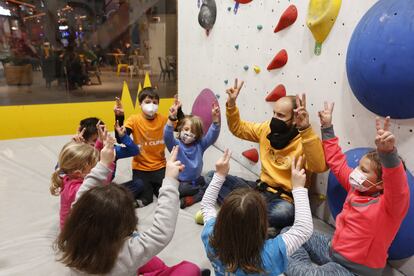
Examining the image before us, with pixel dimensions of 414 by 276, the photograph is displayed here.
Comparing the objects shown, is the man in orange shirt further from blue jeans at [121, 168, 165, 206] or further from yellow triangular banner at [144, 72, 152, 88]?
yellow triangular banner at [144, 72, 152, 88]

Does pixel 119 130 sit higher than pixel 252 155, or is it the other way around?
pixel 119 130

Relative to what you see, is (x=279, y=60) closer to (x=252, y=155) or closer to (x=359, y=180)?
(x=252, y=155)

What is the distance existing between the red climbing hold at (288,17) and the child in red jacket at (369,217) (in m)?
1.11

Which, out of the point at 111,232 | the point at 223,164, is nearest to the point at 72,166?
the point at 111,232

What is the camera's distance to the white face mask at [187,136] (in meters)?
2.44

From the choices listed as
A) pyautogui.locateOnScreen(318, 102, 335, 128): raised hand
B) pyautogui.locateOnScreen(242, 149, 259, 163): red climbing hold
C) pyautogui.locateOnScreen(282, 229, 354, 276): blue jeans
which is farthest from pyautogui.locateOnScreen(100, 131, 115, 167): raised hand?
pyautogui.locateOnScreen(242, 149, 259, 163): red climbing hold

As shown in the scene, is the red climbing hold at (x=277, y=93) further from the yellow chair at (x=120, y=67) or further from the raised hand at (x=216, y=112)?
the yellow chair at (x=120, y=67)

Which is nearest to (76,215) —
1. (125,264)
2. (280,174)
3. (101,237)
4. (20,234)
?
(101,237)

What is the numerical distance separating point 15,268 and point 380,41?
197 cm

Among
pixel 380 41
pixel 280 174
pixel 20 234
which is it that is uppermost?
pixel 380 41

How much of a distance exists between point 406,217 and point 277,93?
1.24 m

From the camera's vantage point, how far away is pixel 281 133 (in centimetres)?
211

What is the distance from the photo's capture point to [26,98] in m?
4.06

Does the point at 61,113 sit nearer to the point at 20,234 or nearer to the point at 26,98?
the point at 26,98
